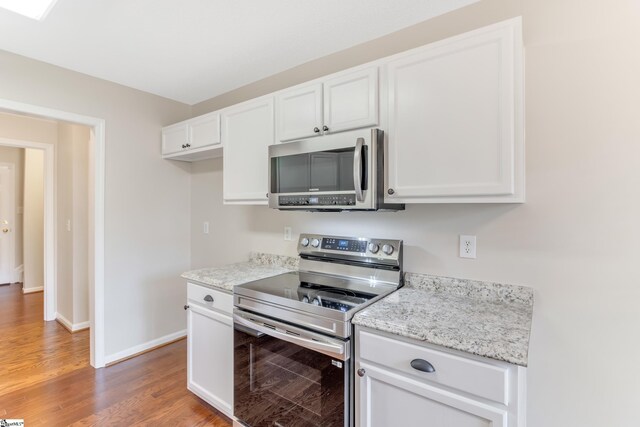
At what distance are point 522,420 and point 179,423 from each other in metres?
1.89

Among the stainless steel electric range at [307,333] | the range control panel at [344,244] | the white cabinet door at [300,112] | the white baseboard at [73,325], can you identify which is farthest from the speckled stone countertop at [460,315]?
the white baseboard at [73,325]

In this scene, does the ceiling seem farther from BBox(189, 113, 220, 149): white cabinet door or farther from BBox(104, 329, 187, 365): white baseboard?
BBox(104, 329, 187, 365): white baseboard

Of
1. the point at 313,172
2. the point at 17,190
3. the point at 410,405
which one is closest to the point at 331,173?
the point at 313,172

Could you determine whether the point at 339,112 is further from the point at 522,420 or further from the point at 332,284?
the point at 522,420

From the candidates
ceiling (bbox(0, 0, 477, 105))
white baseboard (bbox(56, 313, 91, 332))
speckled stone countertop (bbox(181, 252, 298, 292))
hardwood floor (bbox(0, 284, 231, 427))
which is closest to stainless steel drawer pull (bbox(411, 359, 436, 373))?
speckled stone countertop (bbox(181, 252, 298, 292))

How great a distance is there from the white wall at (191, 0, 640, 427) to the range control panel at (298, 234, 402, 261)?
1.09ft

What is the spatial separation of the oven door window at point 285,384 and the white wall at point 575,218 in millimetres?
861

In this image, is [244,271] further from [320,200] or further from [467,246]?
[467,246]

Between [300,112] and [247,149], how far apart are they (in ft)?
1.69

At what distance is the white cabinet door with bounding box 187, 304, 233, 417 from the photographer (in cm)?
191

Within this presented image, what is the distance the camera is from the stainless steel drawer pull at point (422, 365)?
1.17 metres

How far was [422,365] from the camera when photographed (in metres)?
1.18

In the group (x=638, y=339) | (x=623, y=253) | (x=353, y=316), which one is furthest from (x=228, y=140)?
(x=638, y=339)

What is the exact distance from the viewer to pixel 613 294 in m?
1.33
